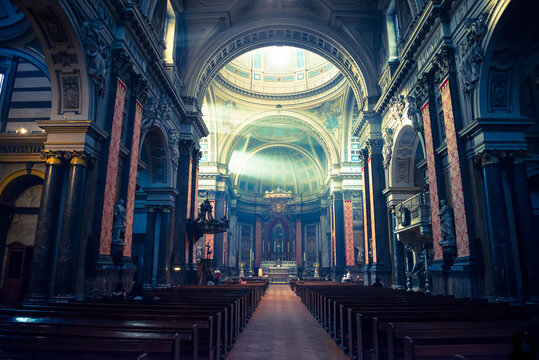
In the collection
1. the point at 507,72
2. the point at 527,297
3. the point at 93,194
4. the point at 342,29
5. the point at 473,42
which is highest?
the point at 342,29

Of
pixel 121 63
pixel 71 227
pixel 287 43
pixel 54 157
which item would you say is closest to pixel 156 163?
pixel 121 63

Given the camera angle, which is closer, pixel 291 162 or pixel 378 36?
pixel 378 36

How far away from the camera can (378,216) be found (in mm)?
16219

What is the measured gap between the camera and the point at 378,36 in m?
17.8

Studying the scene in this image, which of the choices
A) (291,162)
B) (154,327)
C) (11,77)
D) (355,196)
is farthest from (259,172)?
(154,327)

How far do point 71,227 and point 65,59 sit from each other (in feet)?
14.0

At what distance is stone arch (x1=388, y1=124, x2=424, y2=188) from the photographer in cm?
1479

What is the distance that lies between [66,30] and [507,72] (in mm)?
10861

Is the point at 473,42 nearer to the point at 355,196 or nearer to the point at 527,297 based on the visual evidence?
the point at 527,297

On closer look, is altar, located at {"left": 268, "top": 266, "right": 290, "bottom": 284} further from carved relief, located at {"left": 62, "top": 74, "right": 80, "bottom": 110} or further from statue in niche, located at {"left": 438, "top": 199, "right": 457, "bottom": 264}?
carved relief, located at {"left": 62, "top": 74, "right": 80, "bottom": 110}

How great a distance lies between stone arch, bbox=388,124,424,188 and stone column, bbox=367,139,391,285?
1.05 m

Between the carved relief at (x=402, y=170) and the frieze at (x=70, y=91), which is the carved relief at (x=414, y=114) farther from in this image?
the frieze at (x=70, y=91)

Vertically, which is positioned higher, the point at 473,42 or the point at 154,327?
the point at 473,42

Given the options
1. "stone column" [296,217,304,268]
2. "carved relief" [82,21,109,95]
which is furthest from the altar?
"carved relief" [82,21,109,95]
